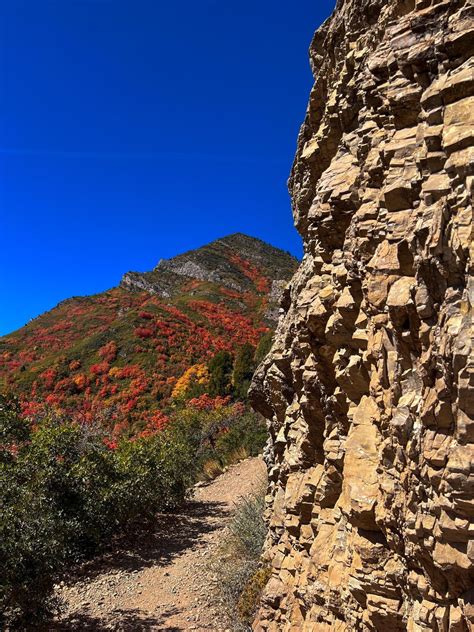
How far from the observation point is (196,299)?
5478 centimetres

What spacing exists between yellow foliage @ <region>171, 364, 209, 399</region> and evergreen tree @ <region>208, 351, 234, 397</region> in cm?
74

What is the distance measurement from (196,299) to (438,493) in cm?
5243

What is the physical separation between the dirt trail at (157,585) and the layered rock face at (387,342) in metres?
3.54

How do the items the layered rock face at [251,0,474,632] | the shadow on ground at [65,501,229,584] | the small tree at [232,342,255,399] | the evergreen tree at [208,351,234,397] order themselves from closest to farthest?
1. the layered rock face at [251,0,474,632]
2. the shadow on ground at [65,501,229,584]
3. the small tree at [232,342,255,399]
4. the evergreen tree at [208,351,234,397]

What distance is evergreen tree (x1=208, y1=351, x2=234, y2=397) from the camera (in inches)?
1318

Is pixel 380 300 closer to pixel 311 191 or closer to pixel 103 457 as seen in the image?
pixel 311 191

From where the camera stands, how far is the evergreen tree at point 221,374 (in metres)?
33.5

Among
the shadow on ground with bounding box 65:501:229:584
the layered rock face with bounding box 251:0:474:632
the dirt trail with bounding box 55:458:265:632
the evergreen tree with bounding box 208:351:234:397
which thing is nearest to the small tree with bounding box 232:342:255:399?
the evergreen tree with bounding box 208:351:234:397

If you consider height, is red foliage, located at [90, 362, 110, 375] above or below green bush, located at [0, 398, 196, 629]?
above

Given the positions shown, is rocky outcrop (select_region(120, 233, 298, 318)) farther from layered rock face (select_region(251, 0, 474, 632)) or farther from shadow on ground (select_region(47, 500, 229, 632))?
layered rock face (select_region(251, 0, 474, 632))

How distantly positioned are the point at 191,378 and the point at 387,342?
34302mm

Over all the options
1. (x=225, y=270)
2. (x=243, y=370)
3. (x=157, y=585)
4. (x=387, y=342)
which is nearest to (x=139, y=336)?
(x=243, y=370)

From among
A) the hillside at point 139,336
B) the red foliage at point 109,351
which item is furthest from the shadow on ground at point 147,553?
the red foliage at point 109,351

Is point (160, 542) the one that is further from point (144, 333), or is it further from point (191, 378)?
point (144, 333)
